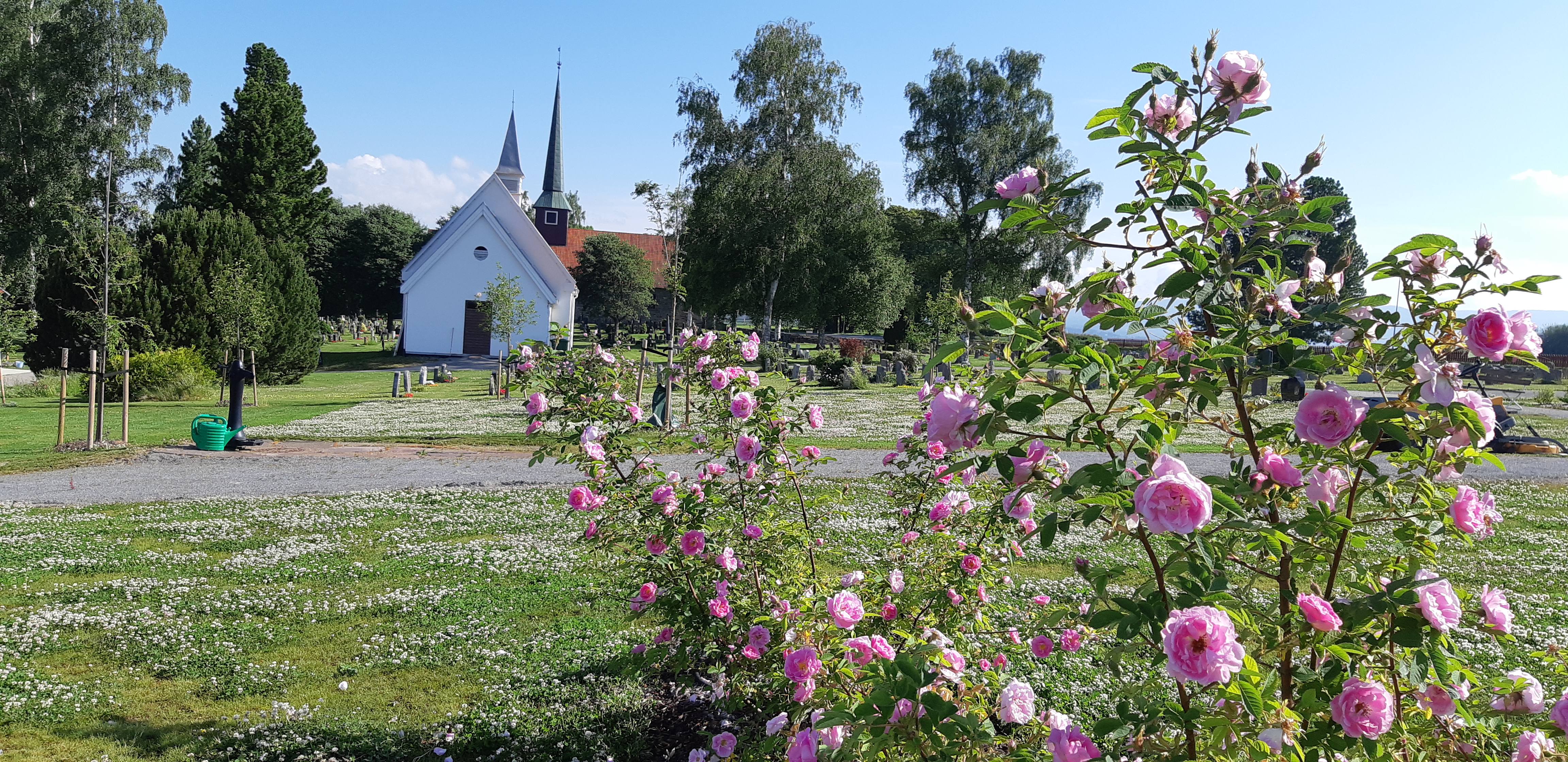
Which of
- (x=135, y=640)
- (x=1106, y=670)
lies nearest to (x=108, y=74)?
(x=135, y=640)

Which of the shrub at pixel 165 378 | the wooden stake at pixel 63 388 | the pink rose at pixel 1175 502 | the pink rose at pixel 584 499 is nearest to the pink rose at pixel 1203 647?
the pink rose at pixel 1175 502

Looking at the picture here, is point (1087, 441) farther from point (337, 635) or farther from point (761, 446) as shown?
point (337, 635)

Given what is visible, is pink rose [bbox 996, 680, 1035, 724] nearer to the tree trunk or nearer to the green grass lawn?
the green grass lawn

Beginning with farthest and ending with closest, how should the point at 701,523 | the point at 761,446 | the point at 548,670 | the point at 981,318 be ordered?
the point at 548,670, the point at 761,446, the point at 701,523, the point at 981,318

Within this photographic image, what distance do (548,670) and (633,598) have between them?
4.17ft

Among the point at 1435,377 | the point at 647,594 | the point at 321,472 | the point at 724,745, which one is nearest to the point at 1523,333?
the point at 1435,377

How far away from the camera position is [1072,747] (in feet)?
6.63

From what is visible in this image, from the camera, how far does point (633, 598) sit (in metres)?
4.24

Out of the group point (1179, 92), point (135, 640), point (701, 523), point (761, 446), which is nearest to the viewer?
point (1179, 92)

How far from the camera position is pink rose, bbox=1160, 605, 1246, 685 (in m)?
1.52

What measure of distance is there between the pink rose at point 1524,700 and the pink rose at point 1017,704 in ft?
3.66

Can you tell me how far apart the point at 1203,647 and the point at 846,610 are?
4.36ft

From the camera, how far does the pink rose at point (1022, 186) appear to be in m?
2.24

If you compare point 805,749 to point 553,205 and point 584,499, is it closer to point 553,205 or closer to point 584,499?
point 584,499
